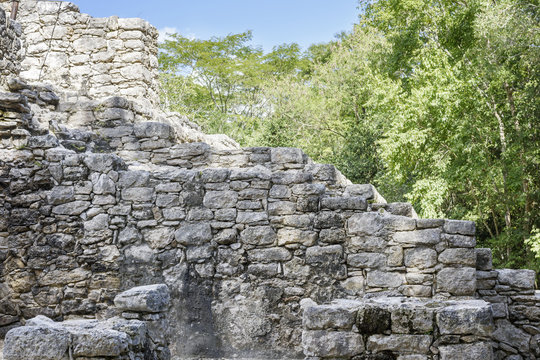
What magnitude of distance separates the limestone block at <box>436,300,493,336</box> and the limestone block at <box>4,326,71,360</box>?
2.35 meters

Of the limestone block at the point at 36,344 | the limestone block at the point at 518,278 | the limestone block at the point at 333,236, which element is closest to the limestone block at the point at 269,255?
the limestone block at the point at 333,236

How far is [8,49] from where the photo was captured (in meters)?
8.28

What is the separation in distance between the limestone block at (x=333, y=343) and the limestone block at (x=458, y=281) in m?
3.10

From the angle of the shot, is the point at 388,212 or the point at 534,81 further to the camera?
the point at 534,81

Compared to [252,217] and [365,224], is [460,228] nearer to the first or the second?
[365,224]

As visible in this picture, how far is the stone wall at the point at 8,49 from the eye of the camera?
806 centimetres

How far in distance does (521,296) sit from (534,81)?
791 cm

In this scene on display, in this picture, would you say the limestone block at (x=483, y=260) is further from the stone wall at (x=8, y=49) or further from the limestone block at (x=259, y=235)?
the stone wall at (x=8, y=49)

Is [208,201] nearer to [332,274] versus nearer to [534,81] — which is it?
[332,274]

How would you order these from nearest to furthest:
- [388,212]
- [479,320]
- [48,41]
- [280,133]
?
[479,320] < [388,212] < [48,41] < [280,133]

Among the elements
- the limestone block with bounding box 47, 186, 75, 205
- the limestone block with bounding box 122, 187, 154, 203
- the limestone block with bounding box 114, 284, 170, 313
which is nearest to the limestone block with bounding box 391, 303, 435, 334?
the limestone block with bounding box 114, 284, 170, 313

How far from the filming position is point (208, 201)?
259 inches

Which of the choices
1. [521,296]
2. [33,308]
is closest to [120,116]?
[33,308]

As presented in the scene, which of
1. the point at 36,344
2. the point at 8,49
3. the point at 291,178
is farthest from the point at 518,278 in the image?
the point at 8,49
